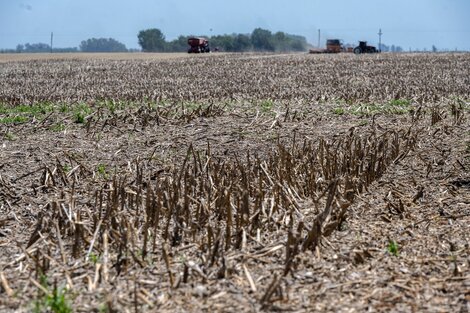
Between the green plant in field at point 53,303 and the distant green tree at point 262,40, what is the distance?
13689 centimetres

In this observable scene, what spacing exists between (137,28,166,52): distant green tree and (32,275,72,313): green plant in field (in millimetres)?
157483

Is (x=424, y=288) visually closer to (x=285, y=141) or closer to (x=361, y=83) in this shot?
(x=285, y=141)

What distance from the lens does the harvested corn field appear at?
4.50m

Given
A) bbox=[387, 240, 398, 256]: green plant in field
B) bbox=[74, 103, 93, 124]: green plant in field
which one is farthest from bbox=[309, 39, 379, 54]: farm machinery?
bbox=[387, 240, 398, 256]: green plant in field

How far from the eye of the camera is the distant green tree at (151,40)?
16085cm

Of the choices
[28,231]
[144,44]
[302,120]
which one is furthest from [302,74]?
[144,44]

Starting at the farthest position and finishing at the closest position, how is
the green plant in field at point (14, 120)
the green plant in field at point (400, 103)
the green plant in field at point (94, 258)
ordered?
1. the green plant in field at point (400, 103)
2. the green plant in field at point (14, 120)
3. the green plant in field at point (94, 258)

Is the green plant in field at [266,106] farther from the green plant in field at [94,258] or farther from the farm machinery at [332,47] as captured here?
the farm machinery at [332,47]

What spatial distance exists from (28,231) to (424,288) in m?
3.28

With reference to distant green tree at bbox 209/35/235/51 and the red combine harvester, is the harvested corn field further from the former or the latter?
distant green tree at bbox 209/35/235/51

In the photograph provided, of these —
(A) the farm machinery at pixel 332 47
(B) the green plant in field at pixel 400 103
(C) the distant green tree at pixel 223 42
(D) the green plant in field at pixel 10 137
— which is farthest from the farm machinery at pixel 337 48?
(C) the distant green tree at pixel 223 42

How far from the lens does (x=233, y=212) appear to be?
6191mm

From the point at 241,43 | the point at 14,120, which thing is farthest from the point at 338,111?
the point at 241,43

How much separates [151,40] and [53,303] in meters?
161
